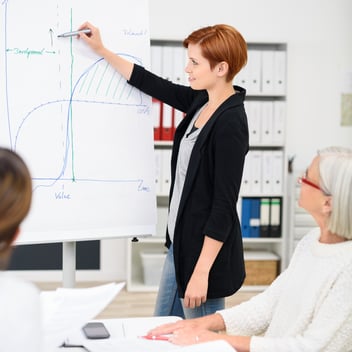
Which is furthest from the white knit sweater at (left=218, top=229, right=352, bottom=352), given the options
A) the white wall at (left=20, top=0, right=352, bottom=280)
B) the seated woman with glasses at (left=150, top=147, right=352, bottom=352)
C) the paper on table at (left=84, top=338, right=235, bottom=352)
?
the white wall at (left=20, top=0, right=352, bottom=280)

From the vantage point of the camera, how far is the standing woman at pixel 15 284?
0.98 m

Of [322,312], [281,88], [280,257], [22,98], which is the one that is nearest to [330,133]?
[281,88]

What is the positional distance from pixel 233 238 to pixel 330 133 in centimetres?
287

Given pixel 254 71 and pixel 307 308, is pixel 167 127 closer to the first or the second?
pixel 254 71

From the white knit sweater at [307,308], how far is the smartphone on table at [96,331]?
1.04 ft

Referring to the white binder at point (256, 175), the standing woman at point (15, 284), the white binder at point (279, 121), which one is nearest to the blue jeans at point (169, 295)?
the standing woman at point (15, 284)

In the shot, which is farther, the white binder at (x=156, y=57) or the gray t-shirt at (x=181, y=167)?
the white binder at (x=156, y=57)

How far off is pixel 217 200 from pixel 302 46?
300 centimetres

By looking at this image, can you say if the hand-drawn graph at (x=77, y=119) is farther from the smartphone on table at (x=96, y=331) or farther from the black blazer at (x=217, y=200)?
the smartphone on table at (x=96, y=331)

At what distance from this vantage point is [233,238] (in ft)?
6.81

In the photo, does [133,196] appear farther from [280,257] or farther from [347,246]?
[280,257]

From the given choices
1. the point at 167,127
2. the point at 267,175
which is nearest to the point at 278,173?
the point at 267,175

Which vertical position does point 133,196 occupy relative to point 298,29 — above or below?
below

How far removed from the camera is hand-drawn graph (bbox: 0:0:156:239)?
2.08 m
